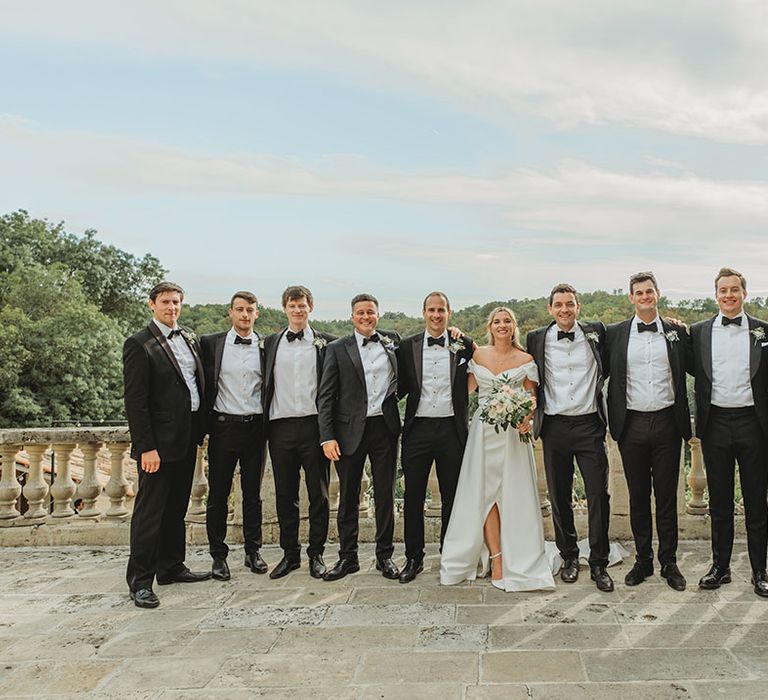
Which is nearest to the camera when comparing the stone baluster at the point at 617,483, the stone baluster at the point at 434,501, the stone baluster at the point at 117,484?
the stone baluster at the point at 617,483

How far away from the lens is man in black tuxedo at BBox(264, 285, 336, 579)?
515 centimetres

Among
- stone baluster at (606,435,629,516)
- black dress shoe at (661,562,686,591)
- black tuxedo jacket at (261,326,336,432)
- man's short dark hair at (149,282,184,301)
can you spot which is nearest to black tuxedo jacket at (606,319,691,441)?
black dress shoe at (661,562,686,591)

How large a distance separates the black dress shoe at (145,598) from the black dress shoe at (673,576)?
11.3 ft

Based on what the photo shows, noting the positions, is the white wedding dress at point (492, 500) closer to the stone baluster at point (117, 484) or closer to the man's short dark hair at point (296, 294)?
the man's short dark hair at point (296, 294)

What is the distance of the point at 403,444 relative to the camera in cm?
511

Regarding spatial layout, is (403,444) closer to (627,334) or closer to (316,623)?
(316,623)

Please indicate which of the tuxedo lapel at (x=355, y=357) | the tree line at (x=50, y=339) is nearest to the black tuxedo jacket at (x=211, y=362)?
the tuxedo lapel at (x=355, y=357)

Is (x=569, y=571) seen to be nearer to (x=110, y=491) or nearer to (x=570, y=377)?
(x=570, y=377)

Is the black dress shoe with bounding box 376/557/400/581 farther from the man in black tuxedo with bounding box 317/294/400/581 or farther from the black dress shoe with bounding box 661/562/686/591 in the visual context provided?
the black dress shoe with bounding box 661/562/686/591

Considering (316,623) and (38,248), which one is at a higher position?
(38,248)

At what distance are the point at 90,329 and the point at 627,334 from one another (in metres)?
21.8

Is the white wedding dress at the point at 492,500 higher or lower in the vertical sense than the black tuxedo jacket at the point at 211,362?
lower

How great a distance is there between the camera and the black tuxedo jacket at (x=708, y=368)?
461 centimetres

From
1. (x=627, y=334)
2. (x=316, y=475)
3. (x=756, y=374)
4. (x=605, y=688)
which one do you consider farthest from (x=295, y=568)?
(x=756, y=374)
